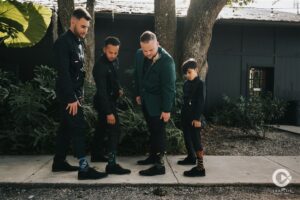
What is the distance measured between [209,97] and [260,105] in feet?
11.2

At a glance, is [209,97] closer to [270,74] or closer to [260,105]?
[270,74]

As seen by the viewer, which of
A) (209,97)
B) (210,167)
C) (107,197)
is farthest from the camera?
(209,97)

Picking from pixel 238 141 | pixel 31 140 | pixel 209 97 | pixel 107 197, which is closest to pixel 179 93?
pixel 238 141

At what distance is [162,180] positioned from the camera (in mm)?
4270

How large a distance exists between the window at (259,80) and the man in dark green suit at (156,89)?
851 centimetres

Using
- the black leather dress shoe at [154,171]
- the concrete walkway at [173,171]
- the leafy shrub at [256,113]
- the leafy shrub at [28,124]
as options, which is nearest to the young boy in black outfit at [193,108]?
the concrete walkway at [173,171]

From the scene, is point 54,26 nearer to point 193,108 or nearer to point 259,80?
point 193,108

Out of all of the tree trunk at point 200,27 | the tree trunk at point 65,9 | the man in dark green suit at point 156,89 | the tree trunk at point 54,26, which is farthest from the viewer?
the tree trunk at point 54,26

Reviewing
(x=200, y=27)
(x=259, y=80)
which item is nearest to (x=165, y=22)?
(x=200, y=27)

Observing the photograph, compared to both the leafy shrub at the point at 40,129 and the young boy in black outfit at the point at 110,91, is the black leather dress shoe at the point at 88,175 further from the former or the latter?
the leafy shrub at the point at 40,129

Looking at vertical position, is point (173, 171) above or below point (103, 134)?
below

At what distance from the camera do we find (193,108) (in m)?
4.73

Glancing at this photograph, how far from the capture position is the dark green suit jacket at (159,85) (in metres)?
4.43

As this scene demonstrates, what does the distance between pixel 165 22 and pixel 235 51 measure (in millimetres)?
4668
